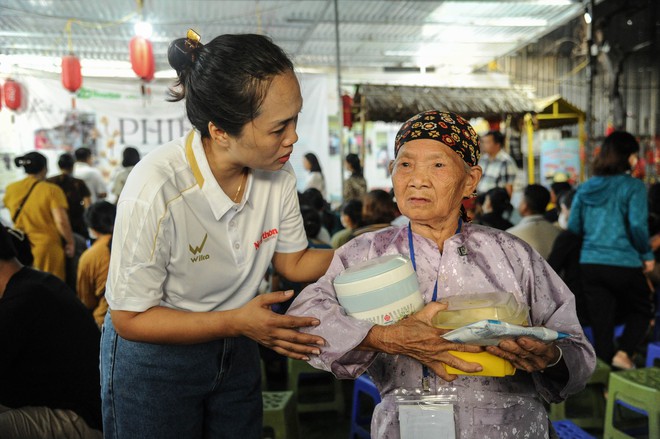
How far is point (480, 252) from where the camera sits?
176 cm

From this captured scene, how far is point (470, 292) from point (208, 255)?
843 mm

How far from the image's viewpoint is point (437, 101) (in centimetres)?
989

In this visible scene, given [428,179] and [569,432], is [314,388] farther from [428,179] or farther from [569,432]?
[428,179]

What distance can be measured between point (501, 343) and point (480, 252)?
416 millimetres

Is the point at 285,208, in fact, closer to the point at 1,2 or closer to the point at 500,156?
the point at 500,156

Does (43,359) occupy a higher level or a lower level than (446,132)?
lower

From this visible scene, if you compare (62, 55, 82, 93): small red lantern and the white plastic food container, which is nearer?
the white plastic food container

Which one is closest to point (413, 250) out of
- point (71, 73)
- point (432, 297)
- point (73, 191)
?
point (432, 297)

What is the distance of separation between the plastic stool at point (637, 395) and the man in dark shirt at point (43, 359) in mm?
2783

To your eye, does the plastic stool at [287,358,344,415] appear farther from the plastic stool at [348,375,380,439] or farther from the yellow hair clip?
the yellow hair clip

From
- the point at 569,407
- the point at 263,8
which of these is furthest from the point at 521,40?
the point at 569,407

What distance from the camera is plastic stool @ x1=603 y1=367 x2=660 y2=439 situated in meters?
2.94

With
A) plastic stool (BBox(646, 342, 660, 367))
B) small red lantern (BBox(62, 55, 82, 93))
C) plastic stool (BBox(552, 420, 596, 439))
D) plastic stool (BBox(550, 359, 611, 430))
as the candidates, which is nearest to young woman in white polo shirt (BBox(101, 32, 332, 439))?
plastic stool (BBox(552, 420, 596, 439))

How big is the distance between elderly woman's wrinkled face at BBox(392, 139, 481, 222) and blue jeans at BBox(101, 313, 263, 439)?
2.61ft
